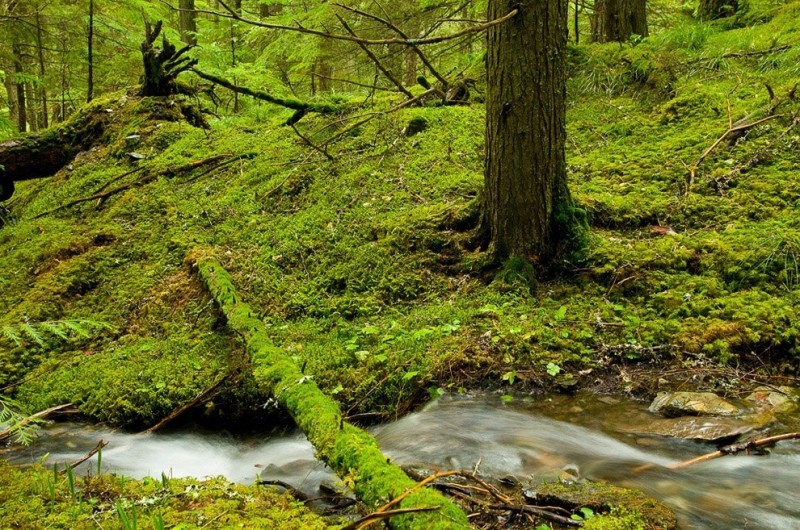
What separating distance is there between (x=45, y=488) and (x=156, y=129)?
7196 millimetres

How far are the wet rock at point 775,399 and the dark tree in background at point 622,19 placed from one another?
611 centimetres

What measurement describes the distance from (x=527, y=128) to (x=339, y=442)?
106 inches

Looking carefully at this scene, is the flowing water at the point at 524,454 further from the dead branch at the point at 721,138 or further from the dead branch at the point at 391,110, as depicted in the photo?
the dead branch at the point at 721,138

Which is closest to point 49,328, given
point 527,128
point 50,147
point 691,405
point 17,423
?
point 17,423

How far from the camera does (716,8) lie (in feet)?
24.9

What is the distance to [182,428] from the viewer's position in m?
3.55

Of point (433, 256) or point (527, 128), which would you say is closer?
point (527, 128)

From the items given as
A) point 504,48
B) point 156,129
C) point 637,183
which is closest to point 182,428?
point 504,48

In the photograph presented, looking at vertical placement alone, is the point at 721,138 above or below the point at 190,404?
above

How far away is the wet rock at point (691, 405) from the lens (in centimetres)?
269

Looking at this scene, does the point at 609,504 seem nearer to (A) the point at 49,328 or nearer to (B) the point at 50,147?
(A) the point at 49,328

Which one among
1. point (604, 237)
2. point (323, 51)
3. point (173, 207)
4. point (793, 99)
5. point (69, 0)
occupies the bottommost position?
point (604, 237)

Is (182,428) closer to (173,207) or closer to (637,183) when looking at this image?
(173,207)

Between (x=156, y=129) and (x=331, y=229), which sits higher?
(x=156, y=129)
